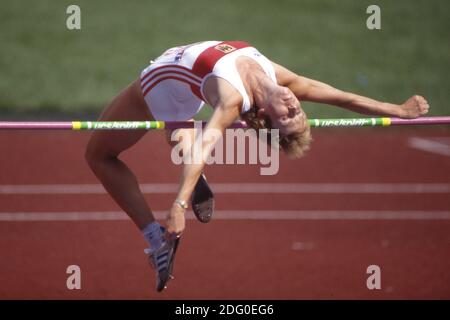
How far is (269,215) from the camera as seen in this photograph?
41.1 ft

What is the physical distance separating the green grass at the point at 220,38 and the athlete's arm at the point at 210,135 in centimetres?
1129

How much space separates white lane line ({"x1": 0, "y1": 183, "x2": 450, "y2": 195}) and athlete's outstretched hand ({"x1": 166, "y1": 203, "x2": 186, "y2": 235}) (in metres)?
6.87

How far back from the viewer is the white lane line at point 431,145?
50.9 feet

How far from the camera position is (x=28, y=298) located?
30.6ft

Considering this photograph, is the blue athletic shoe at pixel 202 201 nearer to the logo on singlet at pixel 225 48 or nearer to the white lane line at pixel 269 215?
the logo on singlet at pixel 225 48

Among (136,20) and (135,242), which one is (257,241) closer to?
(135,242)

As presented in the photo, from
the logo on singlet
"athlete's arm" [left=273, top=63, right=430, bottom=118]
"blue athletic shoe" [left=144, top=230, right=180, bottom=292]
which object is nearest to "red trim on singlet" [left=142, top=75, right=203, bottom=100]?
the logo on singlet

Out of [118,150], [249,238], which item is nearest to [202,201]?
[118,150]

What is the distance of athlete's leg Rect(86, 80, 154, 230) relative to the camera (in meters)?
8.02

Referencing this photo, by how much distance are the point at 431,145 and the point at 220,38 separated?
594 centimetres

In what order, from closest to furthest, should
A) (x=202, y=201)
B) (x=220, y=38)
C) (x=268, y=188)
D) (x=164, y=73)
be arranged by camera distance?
(x=164, y=73) < (x=202, y=201) < (x=268, y=188) < (x=220, y=38)

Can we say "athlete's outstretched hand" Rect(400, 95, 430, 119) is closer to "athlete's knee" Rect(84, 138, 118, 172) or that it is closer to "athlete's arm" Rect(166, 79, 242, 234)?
"athlete's arm" Rect(166, 79, 242, 234)

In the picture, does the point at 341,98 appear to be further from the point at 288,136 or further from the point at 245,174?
the point at 245,174

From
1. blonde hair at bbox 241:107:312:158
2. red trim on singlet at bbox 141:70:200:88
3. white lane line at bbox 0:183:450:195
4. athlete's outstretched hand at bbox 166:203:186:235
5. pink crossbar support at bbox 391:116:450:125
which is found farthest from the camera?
white lane line at bbox 0:183:450:195
